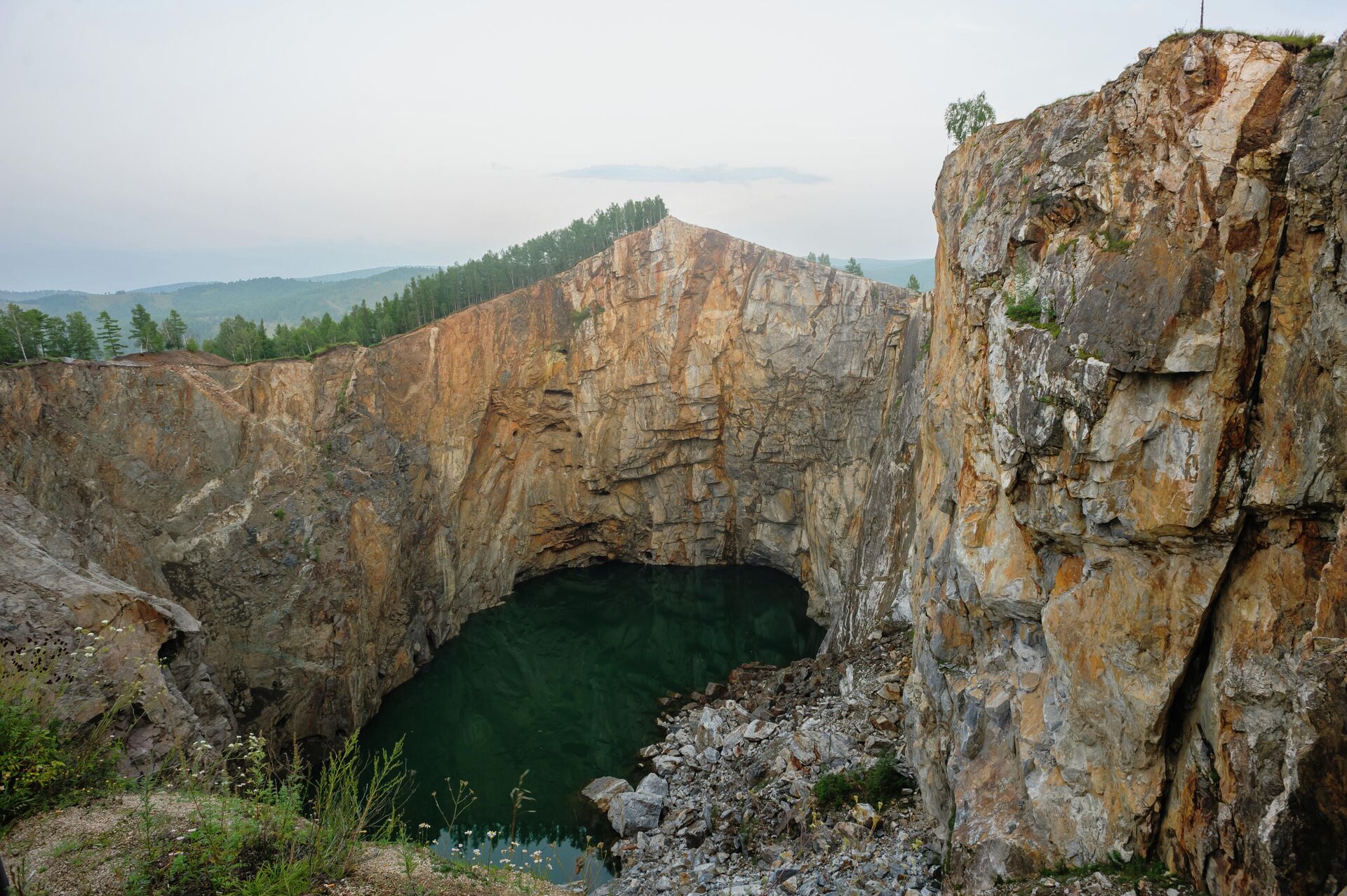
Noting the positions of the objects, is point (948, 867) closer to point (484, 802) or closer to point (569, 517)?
point (484, 802)

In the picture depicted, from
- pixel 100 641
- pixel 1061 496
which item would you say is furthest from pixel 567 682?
pixel 1061 496

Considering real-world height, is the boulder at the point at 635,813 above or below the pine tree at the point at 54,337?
below

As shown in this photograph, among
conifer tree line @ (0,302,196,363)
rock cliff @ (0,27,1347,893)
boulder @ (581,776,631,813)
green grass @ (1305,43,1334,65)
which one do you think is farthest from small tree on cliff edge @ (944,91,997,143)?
conifer tree line @ (0,302,196,363)

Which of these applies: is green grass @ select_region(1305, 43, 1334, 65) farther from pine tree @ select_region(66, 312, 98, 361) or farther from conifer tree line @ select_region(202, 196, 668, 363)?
pine tree @ select_region(66, 312, 98, 361)

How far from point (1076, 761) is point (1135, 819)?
993 millimetres

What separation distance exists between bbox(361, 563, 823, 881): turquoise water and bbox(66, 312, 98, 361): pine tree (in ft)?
69.3

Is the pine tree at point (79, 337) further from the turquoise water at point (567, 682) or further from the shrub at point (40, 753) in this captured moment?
the shrub at point (40, 753)

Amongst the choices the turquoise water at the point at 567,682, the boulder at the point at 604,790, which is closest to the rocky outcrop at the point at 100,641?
the turquoise water at the point at 567,682

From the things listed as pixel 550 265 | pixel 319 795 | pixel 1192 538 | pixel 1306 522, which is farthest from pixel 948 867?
pixel 550 265

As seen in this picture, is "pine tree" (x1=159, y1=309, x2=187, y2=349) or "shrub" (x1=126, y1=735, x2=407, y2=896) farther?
"pine tree" (x1=159, y1=309, x2=187, y2=349)

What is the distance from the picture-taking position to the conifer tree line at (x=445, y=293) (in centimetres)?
3825

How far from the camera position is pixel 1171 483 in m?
8.94

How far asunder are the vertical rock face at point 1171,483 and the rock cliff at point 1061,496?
1.5 inches

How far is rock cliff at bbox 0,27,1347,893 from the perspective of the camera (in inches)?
314
